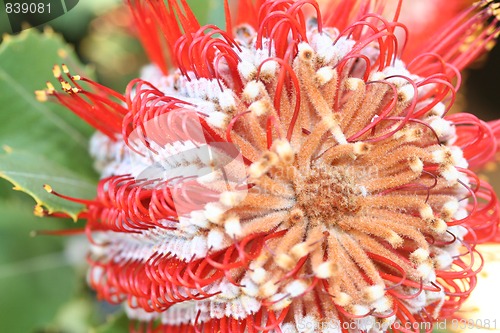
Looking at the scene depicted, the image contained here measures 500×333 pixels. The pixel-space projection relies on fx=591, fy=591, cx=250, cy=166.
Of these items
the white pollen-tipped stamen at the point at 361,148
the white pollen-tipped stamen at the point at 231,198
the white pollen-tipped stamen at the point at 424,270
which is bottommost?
the white pollen-tipped stamen at the point at 424,270

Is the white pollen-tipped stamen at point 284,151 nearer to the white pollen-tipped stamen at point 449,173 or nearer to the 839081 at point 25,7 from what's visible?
the white pollen-tipped stamen at point 449,173

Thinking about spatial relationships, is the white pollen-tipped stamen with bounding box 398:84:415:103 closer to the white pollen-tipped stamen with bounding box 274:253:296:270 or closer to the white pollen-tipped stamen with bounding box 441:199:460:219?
the white pollen-tipped stamen with bounding box 441:199:460:219

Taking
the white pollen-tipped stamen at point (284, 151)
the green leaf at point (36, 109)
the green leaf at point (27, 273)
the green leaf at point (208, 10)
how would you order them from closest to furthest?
the white pollen-tipped stamen at point (284, 151), the green leaf at point (36, 109), the green leaf at point (27, 273), the green leaf at point (208, 10)

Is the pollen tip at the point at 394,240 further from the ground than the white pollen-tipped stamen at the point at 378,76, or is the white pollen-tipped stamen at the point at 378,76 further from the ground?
the white pollen-tipped stamen at the point at 378,76

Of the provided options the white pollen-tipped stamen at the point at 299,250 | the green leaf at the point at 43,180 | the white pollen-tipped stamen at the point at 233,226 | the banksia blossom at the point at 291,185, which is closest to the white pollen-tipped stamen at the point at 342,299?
the banksia blossom at the point at 291,185

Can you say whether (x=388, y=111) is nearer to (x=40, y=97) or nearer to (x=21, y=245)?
(x=40, y=97)

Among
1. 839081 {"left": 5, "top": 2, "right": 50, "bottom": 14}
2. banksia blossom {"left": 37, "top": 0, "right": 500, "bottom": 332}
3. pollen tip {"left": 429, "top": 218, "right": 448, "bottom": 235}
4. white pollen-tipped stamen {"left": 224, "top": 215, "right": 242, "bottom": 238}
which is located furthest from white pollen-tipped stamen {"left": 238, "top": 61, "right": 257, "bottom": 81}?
839081 {"left": 5, "top": 2, "right": 50, "bottom": 14}

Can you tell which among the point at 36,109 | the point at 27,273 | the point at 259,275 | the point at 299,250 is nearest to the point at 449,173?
the point at 299,250

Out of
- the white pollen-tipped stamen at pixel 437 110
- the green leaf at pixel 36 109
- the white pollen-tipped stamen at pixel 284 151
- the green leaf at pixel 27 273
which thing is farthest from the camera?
the green leaf at pixel 27 273
